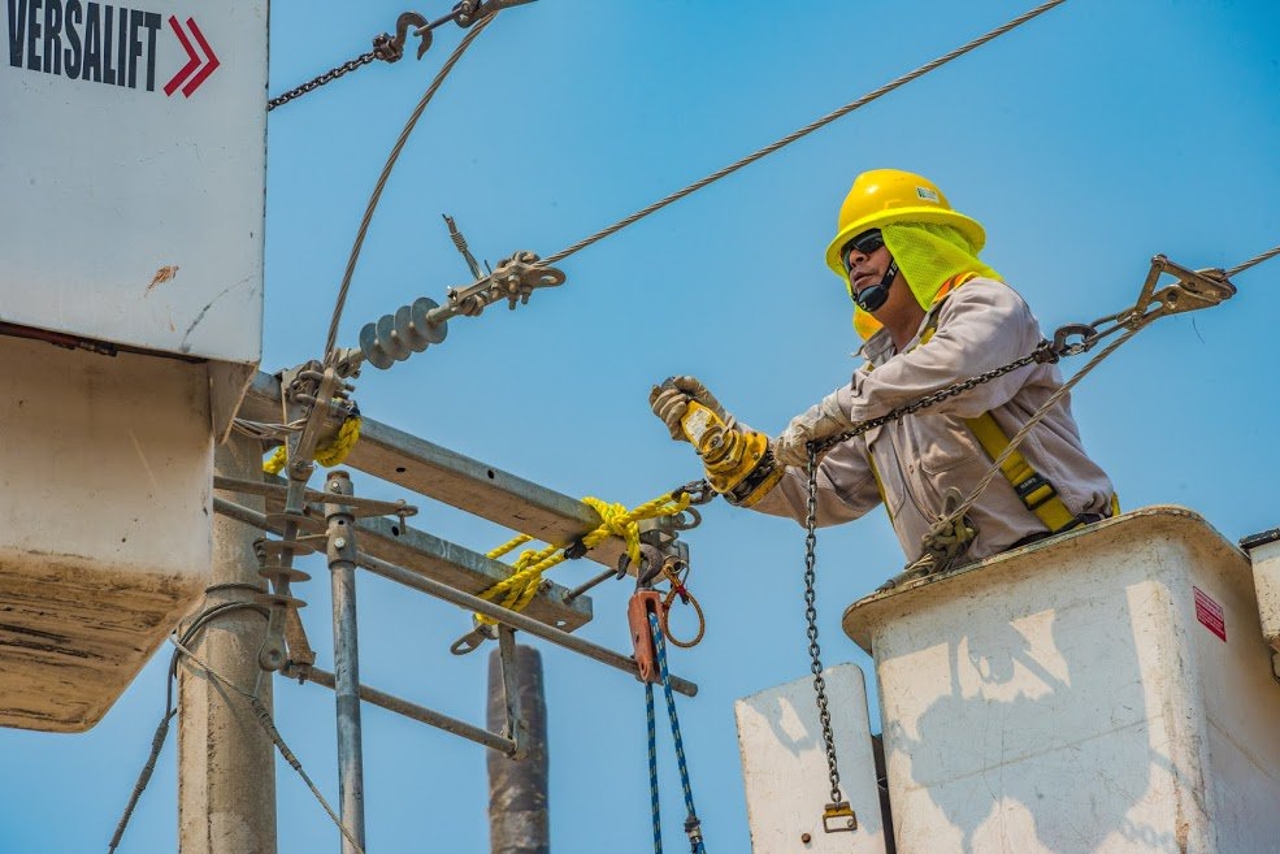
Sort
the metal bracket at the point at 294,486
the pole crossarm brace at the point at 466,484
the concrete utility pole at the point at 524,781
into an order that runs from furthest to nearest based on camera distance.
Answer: the concrete utility pole at the point at 524,781 < the pole crossarm brace at the point at 466,484 < the metal bracket at the point at 294,486

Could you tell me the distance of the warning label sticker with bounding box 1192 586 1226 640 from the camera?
533 cm

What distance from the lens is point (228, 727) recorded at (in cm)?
666

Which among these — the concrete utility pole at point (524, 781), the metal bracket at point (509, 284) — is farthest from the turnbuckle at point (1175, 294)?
the concrete utility pole at point (524, 781)

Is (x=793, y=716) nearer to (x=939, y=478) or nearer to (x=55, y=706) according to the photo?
(x=939, y=478)

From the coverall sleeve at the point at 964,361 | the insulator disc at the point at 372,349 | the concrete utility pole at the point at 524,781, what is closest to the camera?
the coverall sleeve at the point at 964,361

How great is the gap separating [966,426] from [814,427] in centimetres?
42

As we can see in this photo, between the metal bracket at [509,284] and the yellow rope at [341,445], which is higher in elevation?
the metal bracket at [509,284]

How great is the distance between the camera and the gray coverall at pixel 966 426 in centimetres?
611

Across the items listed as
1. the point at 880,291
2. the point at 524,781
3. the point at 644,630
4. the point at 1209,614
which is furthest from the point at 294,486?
the point at 524,781

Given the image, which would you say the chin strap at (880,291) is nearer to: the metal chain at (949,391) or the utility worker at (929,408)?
the utility worker at (929,408)

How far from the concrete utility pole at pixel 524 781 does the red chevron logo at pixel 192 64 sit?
16.7 feet

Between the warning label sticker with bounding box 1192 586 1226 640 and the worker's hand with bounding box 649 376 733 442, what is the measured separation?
171 centimetres

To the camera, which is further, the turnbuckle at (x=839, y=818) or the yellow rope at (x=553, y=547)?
the yellow rope at (x=553, y=547)

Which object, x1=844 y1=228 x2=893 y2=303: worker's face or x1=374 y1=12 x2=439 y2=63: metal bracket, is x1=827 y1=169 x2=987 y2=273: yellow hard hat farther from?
x1=374 y1=12 x2=439 y2=63: metal bracket
